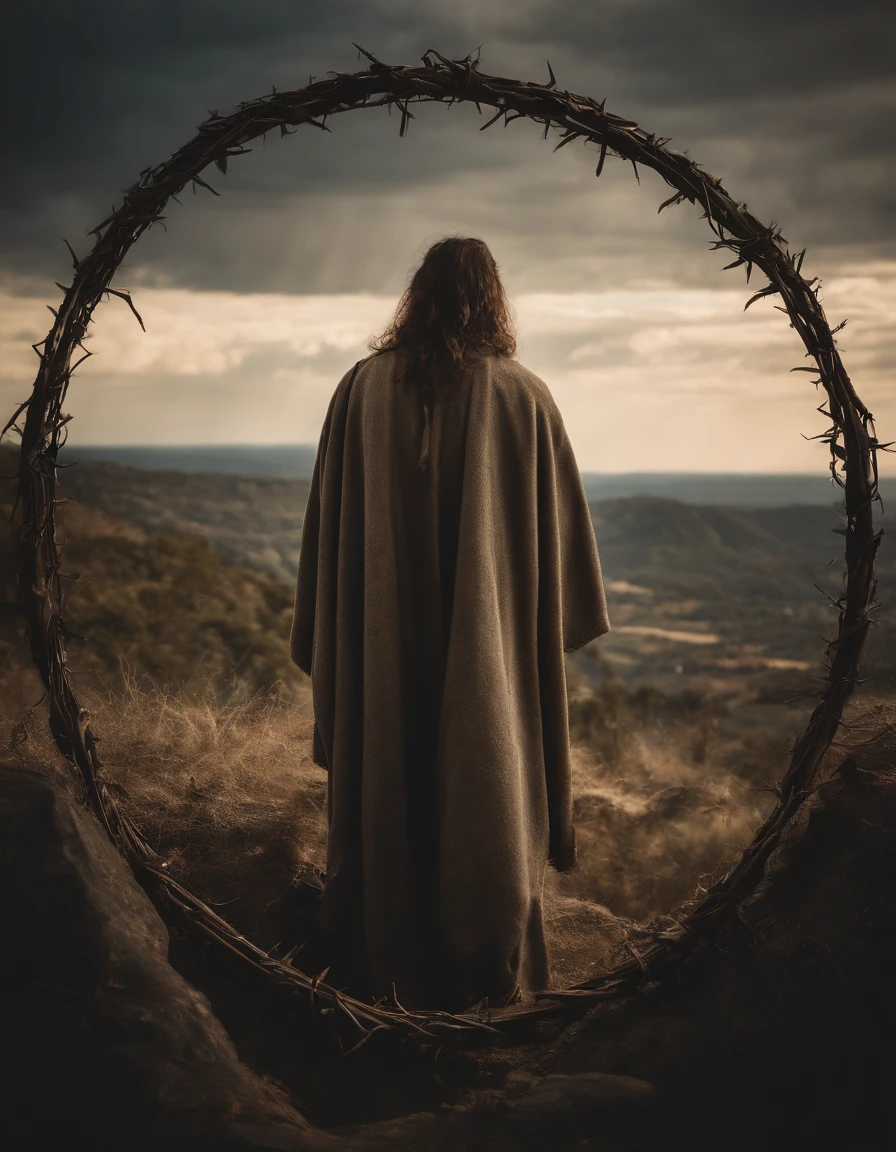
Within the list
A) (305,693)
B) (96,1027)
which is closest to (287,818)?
(96,1027)

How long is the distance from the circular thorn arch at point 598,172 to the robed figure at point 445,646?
1.05 ft

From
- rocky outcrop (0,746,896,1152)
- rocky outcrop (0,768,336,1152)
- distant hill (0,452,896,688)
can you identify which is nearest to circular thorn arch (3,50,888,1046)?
rocky outcrop (0,746,896,1152)

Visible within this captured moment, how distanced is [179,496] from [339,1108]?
13009 mm

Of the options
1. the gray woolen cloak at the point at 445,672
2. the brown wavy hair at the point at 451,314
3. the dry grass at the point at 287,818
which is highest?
the brown wavy hair at the point at 451,314

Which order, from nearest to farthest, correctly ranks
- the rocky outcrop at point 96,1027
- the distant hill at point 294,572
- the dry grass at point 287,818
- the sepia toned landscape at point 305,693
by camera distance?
the rocky outcrop at point 96,1027, the dry grass at point 287,818, the sepia toned landscape at point 305,693, the distant hill at point 294,572

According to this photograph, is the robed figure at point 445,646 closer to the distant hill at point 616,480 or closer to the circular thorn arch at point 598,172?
the circular thorn arch at point 598,172

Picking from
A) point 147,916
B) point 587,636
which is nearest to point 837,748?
point 587,636

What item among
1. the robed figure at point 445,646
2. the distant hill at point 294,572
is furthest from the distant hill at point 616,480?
the robed figure at point 445,646

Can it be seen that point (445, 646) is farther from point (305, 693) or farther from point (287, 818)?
point (305, 693)

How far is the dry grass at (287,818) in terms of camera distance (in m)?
3.11

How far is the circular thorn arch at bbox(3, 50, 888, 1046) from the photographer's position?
7.93 feet

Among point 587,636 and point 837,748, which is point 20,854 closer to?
point 587,636

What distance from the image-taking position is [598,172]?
237cm

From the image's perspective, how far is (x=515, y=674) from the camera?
2.67m
